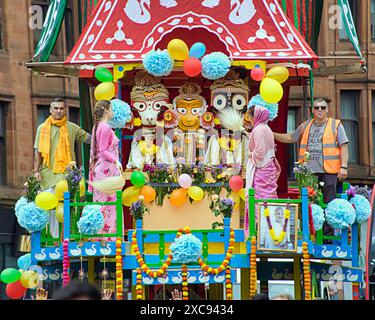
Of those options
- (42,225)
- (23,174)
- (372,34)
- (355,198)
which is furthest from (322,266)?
(372,34)

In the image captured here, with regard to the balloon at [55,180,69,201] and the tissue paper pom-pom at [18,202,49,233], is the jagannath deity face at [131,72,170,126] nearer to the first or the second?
the balloon at [55,180,69,201]

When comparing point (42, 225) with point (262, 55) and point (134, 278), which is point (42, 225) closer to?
point (134, 278)

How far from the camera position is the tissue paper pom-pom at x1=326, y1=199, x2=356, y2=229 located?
72.8ft

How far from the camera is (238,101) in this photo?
23.6 m

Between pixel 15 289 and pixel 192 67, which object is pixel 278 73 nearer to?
pixel 192 67

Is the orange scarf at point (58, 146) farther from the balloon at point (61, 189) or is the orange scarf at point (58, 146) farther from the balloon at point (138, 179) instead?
the balloon at point (138, 179)

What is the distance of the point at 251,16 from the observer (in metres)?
23.4

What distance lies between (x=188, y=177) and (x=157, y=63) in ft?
5.33

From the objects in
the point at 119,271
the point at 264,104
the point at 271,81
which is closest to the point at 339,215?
the point at 264,104

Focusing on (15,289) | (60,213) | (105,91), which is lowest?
(15,289)

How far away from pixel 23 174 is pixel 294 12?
16.7 meters

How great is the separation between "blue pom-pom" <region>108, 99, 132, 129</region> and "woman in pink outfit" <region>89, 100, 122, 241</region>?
13cm

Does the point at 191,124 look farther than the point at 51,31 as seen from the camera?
No

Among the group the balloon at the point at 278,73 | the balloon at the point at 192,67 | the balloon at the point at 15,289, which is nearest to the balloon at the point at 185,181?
the balloon at the point at 192,67
